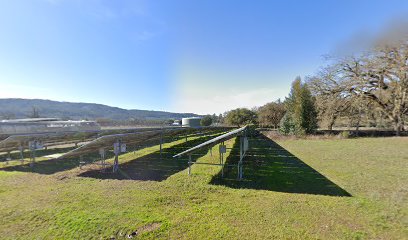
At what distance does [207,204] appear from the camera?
5.35 metres

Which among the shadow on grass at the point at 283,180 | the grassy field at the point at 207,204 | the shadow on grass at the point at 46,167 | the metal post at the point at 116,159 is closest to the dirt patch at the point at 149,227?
the grassy field at the point at 207,204

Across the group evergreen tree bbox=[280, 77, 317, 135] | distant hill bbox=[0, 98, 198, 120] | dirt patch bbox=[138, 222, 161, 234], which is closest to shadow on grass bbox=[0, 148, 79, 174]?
dirt patch bbox=[138, 222, 161, 234]

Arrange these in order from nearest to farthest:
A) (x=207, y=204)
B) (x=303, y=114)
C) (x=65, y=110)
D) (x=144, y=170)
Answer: (x=207, y=204) < (x=144, y=170) < (x=303, y=114) < (x=65, y=110)

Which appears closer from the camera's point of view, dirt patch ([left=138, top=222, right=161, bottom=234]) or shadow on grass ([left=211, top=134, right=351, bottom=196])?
dirt patch ([left=138, top=222, right=161, bottom=234])

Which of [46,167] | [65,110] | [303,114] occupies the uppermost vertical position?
[65,110]

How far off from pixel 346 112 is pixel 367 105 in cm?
235

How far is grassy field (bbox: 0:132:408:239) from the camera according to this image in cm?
408

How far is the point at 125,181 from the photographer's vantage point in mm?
7516

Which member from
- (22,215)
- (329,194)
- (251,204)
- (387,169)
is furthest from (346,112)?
(22,215)

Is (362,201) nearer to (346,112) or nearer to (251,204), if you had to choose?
(251,204)

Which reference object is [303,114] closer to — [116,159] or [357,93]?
[357,93]

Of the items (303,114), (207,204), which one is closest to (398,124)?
(303,114)

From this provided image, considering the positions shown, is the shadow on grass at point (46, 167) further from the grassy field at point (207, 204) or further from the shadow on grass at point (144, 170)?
the shadow on grass at point (144, 170)

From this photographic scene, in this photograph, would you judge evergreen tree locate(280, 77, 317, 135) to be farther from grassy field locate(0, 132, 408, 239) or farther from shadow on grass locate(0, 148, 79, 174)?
shadow on grass locate(0, 148, 79, 174)
